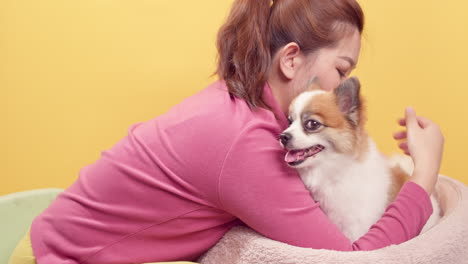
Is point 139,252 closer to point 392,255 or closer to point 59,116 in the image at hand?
point 392,255

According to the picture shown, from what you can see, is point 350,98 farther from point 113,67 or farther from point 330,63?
point 113,67

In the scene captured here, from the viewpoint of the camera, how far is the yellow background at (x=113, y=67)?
1.76 metres

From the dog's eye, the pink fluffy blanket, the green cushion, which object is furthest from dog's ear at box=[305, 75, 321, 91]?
the green cushion

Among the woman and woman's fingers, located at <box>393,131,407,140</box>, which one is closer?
the woman

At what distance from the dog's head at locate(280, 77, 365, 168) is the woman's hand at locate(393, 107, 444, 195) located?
0.45 feet

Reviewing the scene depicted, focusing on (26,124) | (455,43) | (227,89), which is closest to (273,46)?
(227,89)

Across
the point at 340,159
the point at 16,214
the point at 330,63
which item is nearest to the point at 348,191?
the point at 340,159

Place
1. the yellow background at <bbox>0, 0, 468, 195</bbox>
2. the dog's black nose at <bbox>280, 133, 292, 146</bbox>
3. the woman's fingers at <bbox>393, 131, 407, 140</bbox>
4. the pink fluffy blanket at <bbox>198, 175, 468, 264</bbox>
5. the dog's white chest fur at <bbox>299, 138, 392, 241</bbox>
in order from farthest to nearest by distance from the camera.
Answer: the yellow background at <bbox>0, 0, 468, 195</bbox> < the woman's fingers at <bbox>393, 131, 407, 140</bbox> < the dog's white chest fur at <bbox>299, 138, 392, 241</bbox> < the dog's black nose at <bbox>280, 133, 292, 146</bbox> < the pink fluffy blanket at <bbox>198, 175, 468, 264</bbox>

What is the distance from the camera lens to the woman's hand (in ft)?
3.66

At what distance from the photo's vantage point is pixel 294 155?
1085 millimetres

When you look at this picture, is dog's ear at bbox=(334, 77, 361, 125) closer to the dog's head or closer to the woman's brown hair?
the dog's head

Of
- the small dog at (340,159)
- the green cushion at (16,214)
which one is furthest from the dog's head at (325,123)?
the green cushion at (16,214)

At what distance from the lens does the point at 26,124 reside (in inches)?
71.9

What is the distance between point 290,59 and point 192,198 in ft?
1.38
